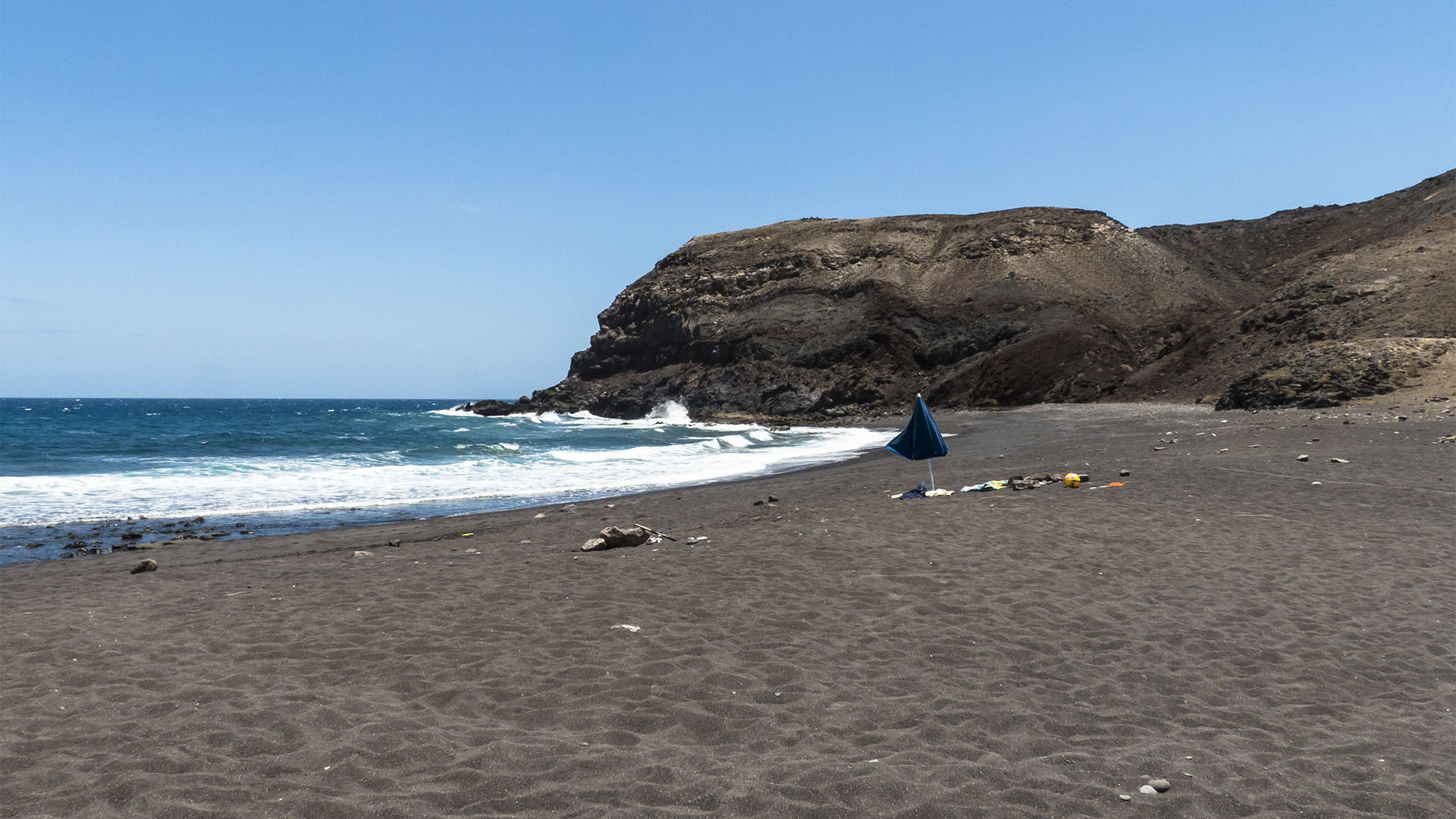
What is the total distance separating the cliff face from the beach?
3566cm

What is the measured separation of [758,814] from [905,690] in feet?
5.69

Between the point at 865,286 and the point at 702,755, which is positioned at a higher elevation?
the point at 865,286

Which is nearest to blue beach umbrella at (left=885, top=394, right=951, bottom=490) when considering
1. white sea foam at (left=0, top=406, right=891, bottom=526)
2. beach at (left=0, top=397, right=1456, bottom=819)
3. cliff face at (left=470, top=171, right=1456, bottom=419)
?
beach at (left=0, top=397, right=1456, bottom=819)

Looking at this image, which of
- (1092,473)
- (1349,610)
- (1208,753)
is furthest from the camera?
(1092,473)

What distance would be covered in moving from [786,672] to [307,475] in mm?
21350

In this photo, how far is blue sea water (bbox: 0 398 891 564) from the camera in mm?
15125

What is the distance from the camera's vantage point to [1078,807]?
362cm

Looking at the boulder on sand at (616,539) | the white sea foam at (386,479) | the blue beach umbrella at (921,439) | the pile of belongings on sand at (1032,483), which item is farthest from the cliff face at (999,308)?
the boulder on sand at (616,539)

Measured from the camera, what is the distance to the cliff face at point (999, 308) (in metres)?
44.3

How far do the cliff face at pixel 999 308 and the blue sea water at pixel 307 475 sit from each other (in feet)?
63.5

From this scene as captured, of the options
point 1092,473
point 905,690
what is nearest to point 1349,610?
point 905,690

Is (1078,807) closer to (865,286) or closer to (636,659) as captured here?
(636,659)

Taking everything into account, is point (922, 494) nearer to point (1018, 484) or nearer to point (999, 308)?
point (1018, 484)

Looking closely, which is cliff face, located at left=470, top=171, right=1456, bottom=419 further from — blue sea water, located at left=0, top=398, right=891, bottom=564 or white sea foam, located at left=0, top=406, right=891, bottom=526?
Answer: white sea foam, located at left=0, top=406, right=891, bottom=526
